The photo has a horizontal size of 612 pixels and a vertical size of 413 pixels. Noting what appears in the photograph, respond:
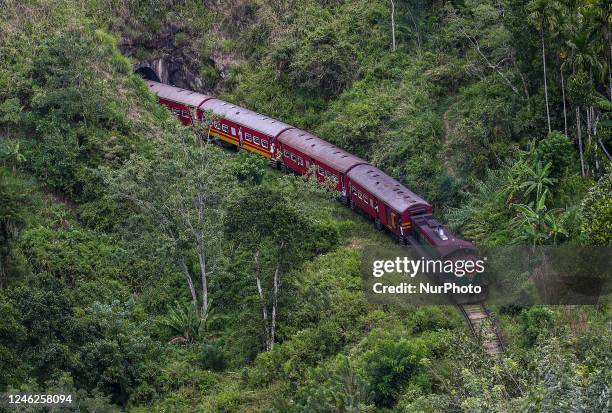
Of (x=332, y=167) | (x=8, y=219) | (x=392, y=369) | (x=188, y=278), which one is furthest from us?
(x=332, y=167)

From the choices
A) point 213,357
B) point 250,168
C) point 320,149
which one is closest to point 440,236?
point 213,357

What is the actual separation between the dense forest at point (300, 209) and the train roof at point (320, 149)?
1443mm

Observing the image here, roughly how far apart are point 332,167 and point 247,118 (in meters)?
7.32

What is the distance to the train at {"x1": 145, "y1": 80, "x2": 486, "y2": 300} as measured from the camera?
34.2m

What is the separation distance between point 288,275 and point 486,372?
11086 mm

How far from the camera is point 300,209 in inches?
1293

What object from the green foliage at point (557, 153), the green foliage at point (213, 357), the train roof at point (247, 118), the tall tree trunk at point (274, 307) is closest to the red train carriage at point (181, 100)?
the train roof at point (247, 118)

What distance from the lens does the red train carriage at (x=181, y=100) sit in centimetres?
4815

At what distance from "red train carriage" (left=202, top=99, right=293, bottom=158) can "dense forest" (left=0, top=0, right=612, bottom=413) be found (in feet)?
2.75

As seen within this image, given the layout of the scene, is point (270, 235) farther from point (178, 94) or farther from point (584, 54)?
point (178, 94)

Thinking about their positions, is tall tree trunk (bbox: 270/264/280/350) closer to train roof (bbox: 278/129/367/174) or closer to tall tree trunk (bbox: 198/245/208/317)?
tall tree trunk (bbox: 198/245/208/317)

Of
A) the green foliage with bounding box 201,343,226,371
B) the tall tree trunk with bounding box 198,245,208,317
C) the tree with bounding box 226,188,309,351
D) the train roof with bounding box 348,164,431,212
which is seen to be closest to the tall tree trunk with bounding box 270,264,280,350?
the tree with bounding box 226,188,309,351

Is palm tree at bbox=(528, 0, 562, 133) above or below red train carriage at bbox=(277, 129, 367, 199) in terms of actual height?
above

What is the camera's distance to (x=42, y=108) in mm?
43281
